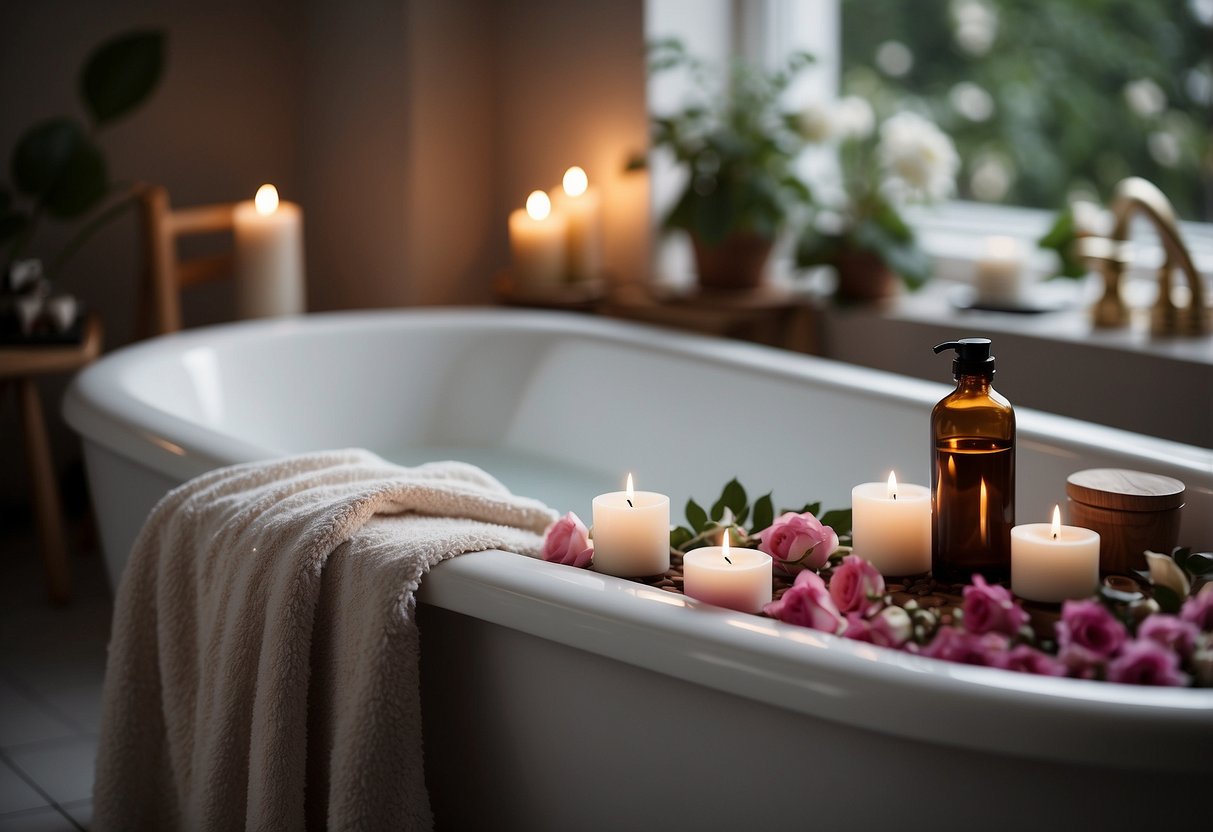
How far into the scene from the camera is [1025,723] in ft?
3.10

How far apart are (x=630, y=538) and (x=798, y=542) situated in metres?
0.17

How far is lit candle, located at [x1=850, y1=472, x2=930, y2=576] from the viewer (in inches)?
52.7

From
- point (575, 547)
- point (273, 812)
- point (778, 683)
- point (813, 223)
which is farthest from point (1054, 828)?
point (813, 223)

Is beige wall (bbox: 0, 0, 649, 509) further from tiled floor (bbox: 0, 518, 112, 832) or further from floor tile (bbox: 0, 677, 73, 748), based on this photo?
floor tile (bbox: 0, 677, 73, 748)

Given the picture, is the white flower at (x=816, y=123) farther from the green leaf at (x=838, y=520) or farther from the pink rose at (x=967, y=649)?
the pink rose at (x=967, y=649)

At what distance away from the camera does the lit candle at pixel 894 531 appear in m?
1.34

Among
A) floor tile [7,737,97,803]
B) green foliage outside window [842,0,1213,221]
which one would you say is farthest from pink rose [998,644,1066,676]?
green foliage outside window [842,0,1213,221]

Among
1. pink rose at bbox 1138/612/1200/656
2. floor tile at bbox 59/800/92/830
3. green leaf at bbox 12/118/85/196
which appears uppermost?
green leaf at bbox 12/118/85/196

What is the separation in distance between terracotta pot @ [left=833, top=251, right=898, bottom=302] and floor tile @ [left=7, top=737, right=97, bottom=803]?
1484mm

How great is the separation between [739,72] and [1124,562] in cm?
147

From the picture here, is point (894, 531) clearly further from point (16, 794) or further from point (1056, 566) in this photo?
point (16, 794)

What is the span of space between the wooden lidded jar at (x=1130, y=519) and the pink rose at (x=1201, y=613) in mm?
252

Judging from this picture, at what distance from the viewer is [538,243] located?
2732mm

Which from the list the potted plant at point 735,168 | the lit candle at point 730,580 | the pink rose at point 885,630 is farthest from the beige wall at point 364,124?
the pink rose at point 885,630
